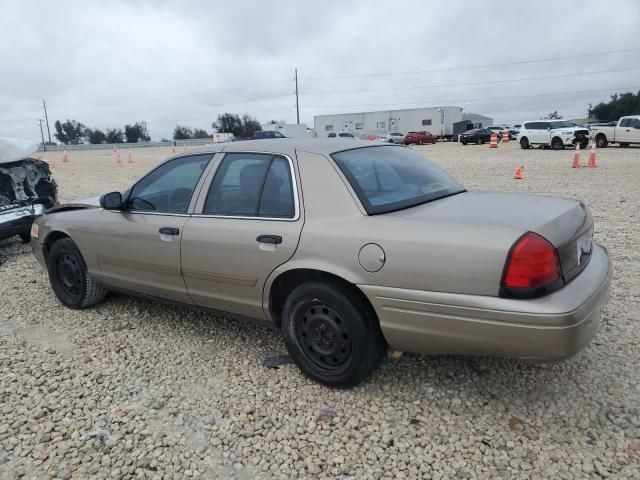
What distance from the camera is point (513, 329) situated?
91.6 inches

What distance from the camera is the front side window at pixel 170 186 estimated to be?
3613mm

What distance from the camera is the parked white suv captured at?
24.1 meters

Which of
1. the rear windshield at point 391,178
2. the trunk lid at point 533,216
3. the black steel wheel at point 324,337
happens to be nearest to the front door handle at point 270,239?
the black steel wheel at point 324,337

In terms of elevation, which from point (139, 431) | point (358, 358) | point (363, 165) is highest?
point (363, 165)

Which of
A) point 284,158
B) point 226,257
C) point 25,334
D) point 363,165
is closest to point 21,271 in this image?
point 25,334

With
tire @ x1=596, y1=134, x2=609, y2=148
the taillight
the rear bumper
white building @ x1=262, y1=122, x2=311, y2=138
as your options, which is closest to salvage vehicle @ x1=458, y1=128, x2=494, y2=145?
tire @ x1=596, y1=134, x2=609, y2=148

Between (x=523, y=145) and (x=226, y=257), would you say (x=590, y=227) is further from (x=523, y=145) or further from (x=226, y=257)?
(x=523, y=145)

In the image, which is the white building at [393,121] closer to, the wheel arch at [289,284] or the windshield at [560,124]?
the windshield at [560,124]

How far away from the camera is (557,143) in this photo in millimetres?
25047

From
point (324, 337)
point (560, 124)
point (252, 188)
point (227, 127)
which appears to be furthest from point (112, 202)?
point (227, 127)

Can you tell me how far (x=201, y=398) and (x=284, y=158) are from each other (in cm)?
162

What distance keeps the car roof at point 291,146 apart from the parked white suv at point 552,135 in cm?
2418

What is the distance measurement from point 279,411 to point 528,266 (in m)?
1.61

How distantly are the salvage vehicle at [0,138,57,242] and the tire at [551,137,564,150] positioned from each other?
79.4 ft
